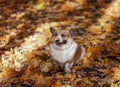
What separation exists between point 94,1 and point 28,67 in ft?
7.72

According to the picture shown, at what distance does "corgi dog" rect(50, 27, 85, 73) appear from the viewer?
3033mm

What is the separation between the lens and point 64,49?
3.07m

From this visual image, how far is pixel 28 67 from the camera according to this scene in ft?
11.3

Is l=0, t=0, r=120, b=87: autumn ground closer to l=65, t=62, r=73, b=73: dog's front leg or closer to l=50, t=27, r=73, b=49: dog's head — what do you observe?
l=65, t=62, r=73, b=73: dog's front leg

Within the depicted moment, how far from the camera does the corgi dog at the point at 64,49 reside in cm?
303

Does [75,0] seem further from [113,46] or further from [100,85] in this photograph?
[100,85]

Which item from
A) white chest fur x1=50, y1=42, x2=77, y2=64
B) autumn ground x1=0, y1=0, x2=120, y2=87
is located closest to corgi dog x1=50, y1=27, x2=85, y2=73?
white chest fur x1=50, y1=42, x2=77, y2=64

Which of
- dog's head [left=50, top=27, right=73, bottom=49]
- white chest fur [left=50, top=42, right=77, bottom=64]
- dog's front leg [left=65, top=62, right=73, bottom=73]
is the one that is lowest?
dog's front leg [left=65, top=62, right=73, bottom=73]

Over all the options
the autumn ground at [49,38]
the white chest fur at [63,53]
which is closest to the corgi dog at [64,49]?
the white chest fur at [63,53]

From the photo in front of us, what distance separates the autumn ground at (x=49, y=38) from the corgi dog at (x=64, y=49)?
0.36 ft

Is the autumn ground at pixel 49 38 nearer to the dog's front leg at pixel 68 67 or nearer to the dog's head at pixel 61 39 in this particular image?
the dog's front leg at pixel 68 67

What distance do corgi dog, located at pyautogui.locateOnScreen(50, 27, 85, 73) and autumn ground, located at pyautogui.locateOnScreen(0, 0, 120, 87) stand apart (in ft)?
0.36

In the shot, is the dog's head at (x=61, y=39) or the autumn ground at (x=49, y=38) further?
the autumn ground at (x=49, y=38)

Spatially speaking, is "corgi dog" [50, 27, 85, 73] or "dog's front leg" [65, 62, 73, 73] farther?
"dog's front leg" [65, 62, 73, 73]
